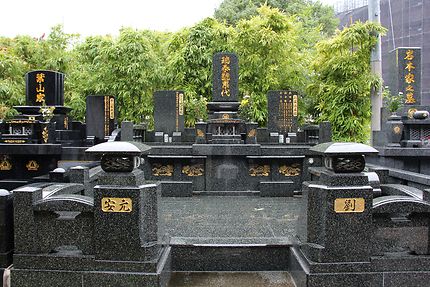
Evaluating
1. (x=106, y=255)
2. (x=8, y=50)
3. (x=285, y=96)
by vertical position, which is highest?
(x=8, y=50)

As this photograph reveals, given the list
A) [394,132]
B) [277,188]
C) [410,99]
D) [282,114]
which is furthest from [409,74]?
[277,188]

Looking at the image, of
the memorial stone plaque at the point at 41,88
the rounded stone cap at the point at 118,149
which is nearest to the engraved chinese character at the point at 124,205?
the rounded stone cap at the point at 118,149

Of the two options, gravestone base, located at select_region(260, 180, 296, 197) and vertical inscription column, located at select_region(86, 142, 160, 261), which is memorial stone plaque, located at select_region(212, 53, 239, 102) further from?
vertical inscription column, located at select_region(86, 142, 160, 261)

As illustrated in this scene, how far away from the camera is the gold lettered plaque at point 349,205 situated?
4.58 m

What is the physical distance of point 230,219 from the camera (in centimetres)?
737

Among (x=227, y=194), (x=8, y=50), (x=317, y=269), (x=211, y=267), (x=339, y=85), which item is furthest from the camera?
(x=8, y=50)

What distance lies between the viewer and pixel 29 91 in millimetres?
14500

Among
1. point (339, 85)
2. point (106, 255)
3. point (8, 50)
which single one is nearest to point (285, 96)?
point (339, 85)

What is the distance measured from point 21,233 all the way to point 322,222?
3.48 meters

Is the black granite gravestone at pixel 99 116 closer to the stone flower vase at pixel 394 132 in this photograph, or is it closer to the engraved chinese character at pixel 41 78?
the engraved chinese character at pixel 41 78

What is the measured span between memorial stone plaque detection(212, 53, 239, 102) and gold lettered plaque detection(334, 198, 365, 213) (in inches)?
345

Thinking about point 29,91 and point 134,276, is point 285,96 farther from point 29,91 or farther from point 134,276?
point 134,276

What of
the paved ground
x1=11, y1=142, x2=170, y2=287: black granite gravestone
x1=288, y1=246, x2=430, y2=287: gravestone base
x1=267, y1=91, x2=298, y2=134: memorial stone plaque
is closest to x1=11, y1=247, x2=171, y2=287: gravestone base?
x1=11, y1=142, x2=170, y2=287: black granite gravestone

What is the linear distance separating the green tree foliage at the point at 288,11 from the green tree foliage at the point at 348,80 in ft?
39.7
